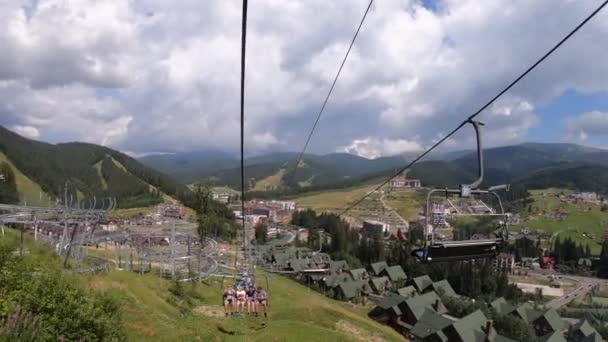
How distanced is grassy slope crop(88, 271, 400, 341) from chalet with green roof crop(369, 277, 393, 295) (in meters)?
30.3

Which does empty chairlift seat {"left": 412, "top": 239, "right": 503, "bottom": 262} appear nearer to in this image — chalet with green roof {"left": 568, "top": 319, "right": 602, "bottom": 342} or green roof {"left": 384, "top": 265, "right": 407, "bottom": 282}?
chalet with green roof {"left": 568, "top": 319, "right": 602, "bottom": 342}

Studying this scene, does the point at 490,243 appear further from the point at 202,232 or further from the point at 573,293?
the point at 573,293

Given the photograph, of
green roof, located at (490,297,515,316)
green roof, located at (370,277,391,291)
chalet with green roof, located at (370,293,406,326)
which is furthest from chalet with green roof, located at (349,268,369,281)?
green roof, located at (490,297,515,316)

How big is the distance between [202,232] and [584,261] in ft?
385

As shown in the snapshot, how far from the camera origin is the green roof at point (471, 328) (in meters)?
39.9

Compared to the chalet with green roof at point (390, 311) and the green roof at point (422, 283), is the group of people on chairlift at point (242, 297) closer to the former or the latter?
the chalet with green roof at point (390, 311)

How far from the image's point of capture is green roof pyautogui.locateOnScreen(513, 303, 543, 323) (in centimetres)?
5131

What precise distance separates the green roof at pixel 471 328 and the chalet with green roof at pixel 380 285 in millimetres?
28531

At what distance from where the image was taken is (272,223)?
15112cm

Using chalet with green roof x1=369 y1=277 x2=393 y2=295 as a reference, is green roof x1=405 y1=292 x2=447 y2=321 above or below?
above

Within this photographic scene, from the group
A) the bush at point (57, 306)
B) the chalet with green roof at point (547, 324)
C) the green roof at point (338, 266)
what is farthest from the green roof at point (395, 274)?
the bush at point (57, 306)

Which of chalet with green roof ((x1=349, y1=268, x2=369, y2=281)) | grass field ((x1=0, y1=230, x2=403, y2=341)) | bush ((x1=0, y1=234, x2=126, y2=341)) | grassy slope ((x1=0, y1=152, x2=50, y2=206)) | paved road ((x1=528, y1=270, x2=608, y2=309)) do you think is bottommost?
paved road ((x1=528, y1=270, x2=608, y2=309))

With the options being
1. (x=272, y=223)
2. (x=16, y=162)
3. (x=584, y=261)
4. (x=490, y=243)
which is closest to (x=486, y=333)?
(x=490, y=243)

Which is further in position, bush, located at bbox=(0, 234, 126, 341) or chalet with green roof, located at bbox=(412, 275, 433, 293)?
chalet with green roof, located at bbox=(412, 275, 433, 293)
